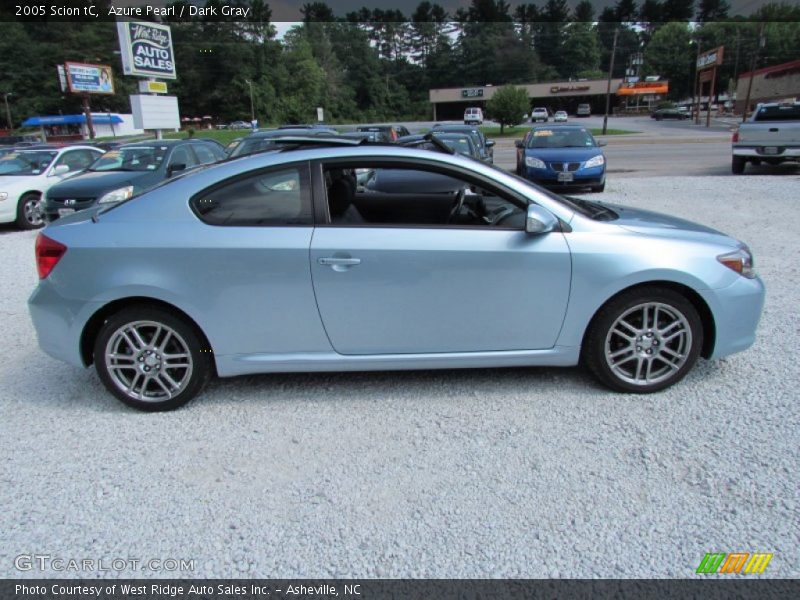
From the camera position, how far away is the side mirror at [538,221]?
11.0 feet

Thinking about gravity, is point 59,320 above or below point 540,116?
below

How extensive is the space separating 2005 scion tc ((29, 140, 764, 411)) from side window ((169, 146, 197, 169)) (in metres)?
7.43

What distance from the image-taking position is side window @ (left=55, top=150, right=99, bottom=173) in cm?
1241

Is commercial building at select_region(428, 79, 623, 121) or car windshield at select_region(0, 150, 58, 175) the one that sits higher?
commercial building at select_region(428, 79, 623, 121)

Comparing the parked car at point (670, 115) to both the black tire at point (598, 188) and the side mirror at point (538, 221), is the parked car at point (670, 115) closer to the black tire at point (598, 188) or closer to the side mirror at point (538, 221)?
the black tire at point (598, 188)

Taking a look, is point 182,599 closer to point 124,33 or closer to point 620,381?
point 620,381

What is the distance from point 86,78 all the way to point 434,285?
57.4 meters

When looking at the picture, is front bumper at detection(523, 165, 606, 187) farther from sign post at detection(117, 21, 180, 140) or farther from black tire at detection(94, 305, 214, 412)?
sign post at detection(117, 21, 180, 140)

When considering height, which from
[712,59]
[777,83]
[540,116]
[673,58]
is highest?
[673,58]

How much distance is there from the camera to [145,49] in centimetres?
3262

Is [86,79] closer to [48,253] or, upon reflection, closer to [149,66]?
[149,66]

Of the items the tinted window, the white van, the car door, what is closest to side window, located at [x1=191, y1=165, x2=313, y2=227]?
the car door

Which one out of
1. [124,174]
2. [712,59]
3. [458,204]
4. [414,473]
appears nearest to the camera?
[414,473]

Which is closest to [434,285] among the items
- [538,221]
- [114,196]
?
[538,221]
